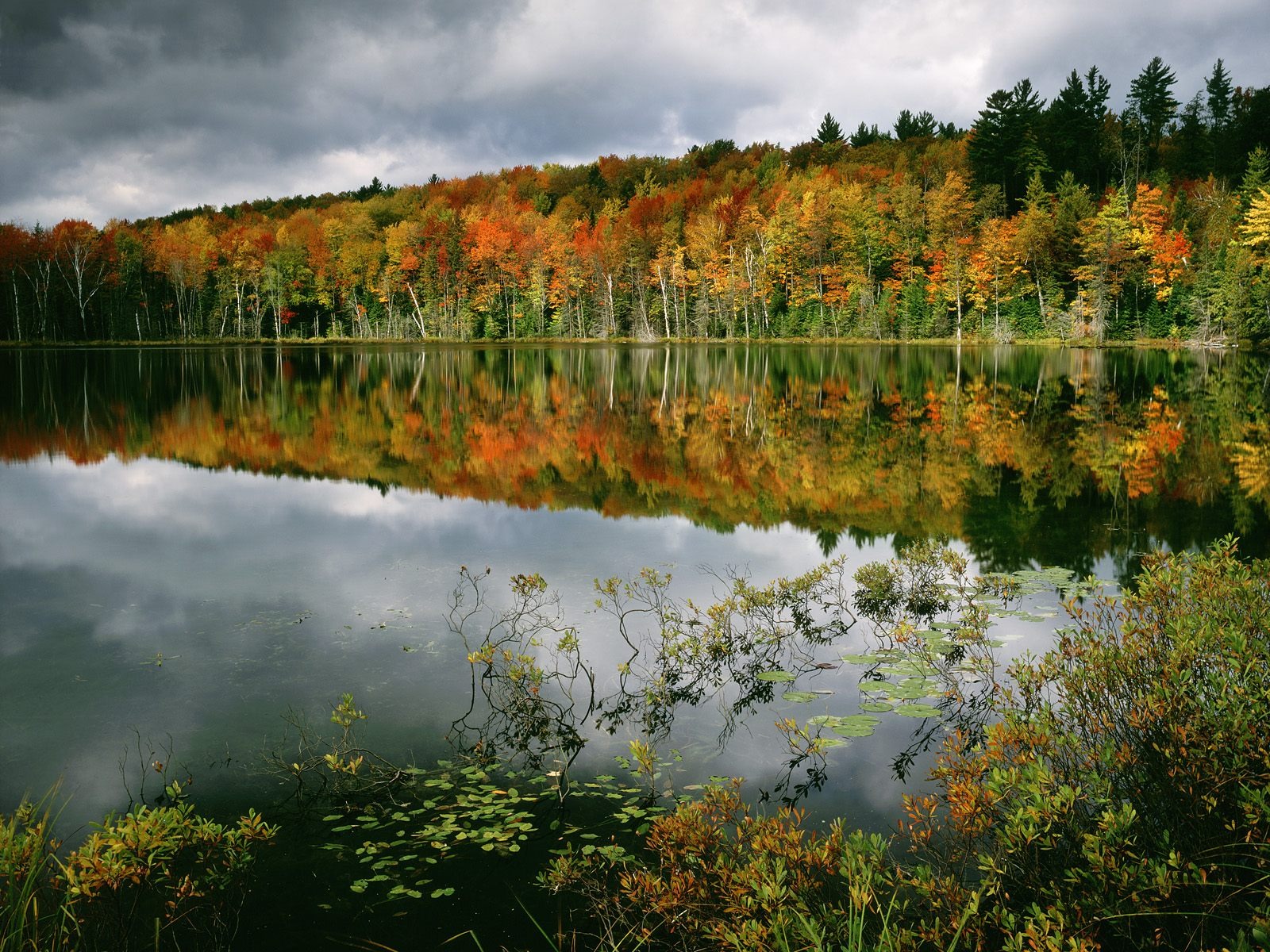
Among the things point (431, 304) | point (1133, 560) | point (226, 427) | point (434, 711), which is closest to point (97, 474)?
point (226, 427)

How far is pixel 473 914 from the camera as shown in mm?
4332

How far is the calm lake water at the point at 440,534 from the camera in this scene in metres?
5.93

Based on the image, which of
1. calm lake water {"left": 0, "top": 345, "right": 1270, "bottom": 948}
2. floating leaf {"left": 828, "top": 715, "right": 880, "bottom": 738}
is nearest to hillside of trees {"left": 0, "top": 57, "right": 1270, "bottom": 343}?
calm lake water {"left": 0, "top": 345, "right": 1270, "bottom": 948}

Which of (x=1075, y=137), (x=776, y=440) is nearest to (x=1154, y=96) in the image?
(x=1075, y=137)

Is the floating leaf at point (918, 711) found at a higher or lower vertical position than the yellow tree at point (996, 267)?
lower

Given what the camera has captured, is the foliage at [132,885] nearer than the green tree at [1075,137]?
Yes

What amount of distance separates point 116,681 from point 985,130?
276 ft

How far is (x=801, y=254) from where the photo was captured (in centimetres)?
7538

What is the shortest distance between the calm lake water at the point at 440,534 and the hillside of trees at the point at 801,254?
35643 mm

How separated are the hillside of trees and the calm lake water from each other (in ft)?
117

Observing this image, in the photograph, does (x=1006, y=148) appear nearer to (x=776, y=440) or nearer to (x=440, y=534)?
(x=776, y=440)

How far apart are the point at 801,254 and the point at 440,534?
68.9m

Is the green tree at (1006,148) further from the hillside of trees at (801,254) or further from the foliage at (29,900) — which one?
the foliage at (29,900)

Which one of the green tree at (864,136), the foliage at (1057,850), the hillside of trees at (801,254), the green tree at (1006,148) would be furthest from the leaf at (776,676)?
the green tree at (864,136)
